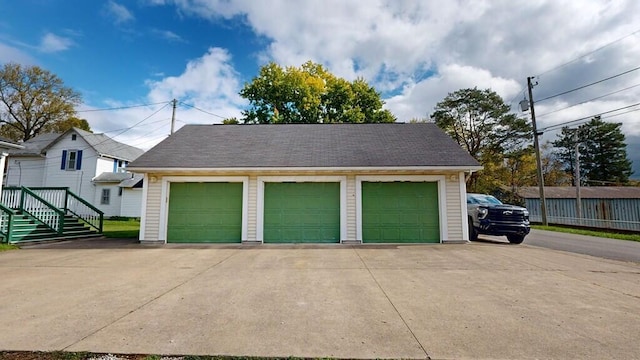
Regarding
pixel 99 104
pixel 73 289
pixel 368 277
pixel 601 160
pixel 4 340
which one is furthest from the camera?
pixel 601 160

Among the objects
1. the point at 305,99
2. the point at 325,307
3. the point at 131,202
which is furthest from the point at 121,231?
the point at 305,99

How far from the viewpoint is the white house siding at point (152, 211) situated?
32.6ft

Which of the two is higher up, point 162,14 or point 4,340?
point 162,14

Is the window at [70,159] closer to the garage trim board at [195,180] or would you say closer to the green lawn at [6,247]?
the green lawn at [6,247]

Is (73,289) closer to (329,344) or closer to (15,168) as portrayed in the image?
(329,344)

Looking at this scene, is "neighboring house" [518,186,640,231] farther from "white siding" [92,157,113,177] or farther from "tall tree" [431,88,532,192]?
"white siding" [92,157,113,177]

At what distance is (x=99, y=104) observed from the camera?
2564 cm

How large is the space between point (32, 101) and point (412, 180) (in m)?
39.9

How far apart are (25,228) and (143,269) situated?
7.21 meters

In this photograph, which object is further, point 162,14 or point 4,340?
point 162,14

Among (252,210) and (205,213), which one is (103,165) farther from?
(252,210)

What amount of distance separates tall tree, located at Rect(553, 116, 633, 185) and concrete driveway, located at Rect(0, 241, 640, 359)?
4917 centimetres

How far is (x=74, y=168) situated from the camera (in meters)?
21.5

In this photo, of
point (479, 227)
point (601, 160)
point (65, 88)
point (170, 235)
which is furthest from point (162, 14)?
point (601, 160)
